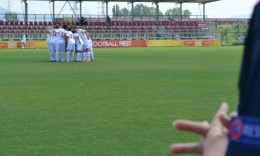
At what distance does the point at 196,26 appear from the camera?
73312 mm

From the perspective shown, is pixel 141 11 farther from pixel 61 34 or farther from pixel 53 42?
pixel 61 34

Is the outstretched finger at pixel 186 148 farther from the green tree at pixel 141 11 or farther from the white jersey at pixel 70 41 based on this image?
the green tree at pixel 141 11

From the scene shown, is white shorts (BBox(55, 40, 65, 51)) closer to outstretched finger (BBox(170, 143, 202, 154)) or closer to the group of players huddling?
the group of players huddling

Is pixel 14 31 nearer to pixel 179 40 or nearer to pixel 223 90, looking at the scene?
pixel 179 40

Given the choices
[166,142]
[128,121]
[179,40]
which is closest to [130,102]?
[128,121]

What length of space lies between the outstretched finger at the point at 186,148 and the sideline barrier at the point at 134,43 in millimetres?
58608

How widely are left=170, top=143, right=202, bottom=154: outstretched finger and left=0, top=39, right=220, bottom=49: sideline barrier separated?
58.6 meters

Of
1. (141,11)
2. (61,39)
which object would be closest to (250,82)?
(61,39)

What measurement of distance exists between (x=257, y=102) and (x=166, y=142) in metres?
5.87

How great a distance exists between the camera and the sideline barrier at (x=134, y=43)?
198 feet

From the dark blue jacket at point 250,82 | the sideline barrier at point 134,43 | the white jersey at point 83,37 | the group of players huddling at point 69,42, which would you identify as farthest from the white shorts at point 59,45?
the dark blue jacket at point 250,82

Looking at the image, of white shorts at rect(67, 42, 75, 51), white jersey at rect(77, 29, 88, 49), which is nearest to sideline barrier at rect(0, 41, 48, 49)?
white jersey at rect(77, 29, 88, 49)

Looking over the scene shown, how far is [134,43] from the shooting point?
215 feet

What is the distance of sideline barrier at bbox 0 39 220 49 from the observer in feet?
198
